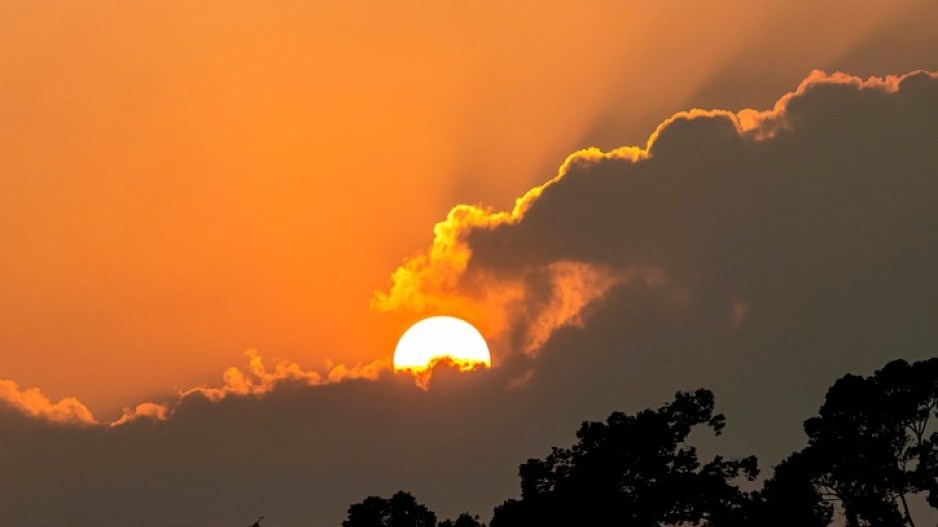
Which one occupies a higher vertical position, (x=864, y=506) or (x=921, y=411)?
(x=921, y=411)

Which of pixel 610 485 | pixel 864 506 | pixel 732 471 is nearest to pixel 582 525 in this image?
pixel 610 485

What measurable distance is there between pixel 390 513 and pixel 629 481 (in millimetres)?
22462

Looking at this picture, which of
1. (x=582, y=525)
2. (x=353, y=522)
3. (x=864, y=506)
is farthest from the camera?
(x=353, y=522)

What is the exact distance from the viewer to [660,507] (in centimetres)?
11106

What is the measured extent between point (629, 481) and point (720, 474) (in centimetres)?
722

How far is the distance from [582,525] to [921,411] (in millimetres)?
26375

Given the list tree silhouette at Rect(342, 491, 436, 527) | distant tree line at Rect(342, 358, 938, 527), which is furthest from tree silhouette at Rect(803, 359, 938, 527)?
tree silhouette at Rect(342, 491, 436, 527)

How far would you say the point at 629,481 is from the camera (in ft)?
369

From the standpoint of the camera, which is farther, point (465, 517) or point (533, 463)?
point (465, 517)

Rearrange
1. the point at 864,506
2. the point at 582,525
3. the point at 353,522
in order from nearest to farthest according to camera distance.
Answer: the point at 864,506
the point at 582,525
the point at 353,522

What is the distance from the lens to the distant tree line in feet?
337

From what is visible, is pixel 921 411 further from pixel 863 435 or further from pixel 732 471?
pixel 732 471

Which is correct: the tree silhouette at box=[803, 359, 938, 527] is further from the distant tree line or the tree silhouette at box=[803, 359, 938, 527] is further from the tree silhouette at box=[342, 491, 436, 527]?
the tree silhouette at box=[342, 491, 436, 527]

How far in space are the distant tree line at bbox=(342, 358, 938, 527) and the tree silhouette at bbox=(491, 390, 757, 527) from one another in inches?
3.1
